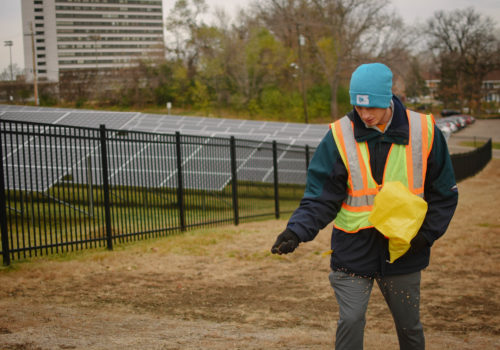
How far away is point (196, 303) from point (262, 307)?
750mm

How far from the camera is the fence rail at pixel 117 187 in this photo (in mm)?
7770

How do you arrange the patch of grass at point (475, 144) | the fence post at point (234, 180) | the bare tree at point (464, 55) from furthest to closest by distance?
the bare tree at point (464, 55), the patch of grass at point (475, 144), the fence post at point (234, 180)

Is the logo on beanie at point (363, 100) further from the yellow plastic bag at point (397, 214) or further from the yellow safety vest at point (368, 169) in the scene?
the yellow plastic bag at point (397, 214)

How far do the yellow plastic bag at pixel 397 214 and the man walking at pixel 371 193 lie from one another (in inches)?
3.7

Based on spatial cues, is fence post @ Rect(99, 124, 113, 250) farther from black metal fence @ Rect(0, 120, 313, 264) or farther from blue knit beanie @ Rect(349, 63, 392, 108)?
blue knit beanie @ Rect(349, 63, 392, 108)

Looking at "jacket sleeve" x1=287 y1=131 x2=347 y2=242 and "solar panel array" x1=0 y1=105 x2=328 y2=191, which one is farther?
"solar panel array" x1=0 y1=105 x2=328 y2=191

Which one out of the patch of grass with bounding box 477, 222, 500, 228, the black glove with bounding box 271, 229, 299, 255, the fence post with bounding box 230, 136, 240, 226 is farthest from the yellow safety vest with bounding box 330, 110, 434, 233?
the fence post with bounding box 230, 136, 240, 226

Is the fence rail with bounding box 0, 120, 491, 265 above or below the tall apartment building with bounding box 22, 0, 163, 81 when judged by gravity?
below

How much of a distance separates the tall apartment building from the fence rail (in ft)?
225

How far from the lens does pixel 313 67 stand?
61625 millimetres

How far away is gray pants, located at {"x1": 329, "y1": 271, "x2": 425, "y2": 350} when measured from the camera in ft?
9.77

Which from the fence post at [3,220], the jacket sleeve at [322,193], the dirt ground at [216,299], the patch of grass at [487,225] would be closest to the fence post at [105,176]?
the dirt ground at [216,299]

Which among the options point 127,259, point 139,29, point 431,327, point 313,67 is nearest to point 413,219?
point 431,327

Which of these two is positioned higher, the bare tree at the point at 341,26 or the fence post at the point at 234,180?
the bare tree at the point at 341,26
